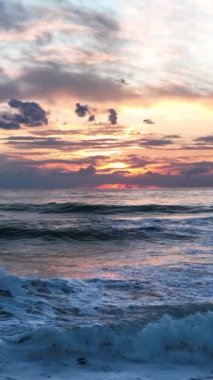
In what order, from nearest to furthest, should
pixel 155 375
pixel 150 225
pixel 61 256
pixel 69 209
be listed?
pixel 155 375, pixel 61 256, pixel 150 225, pixel 69 209

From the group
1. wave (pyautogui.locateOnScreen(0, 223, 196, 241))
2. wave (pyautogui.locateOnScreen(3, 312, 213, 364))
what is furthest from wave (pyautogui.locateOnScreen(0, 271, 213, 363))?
wave (pyautogui.locateOnScreen(0, 223, 196, 241))

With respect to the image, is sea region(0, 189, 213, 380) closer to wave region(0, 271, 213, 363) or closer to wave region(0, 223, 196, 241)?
wave region(0, 271, 213, 363)

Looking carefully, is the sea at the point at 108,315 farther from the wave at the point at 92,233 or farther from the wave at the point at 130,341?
the wave at the point at 92,233

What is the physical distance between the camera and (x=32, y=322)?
781 cm

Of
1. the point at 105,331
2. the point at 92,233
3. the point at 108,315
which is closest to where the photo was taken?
the point at 105,331

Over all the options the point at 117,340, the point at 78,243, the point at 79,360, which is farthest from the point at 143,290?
the point at 78,243

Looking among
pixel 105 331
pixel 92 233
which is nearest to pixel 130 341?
pixel 105 331

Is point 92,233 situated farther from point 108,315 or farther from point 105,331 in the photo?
point 105,331

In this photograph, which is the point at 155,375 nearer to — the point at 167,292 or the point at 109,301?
the point at 109,301

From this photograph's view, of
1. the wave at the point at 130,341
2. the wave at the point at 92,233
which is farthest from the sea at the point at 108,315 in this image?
the wave at the point at 92,233

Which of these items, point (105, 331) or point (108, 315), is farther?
point (108, 315)

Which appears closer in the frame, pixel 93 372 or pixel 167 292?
pixel 93 372

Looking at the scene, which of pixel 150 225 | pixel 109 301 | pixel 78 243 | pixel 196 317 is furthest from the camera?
pixel 150 225

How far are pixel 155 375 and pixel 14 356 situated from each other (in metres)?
1.99
